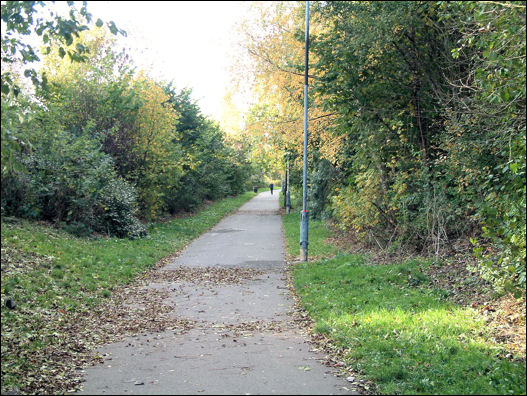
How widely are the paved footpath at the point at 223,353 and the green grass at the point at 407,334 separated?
1.74 feet

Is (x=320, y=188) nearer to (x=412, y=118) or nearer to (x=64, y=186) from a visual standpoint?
(x=412, y=118)

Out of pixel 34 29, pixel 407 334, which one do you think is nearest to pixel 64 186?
pixel 34 29

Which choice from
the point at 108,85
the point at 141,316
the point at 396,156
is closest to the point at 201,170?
the point at 108,85

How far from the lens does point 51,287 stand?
911 centimetres

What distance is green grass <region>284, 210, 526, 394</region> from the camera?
16.8 feet

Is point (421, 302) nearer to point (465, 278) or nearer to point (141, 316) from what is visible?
point (465, 278)

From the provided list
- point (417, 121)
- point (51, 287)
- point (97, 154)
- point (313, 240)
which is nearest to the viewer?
point (51, 287)

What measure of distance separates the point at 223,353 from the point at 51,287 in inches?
170

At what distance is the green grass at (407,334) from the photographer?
5.11 meters

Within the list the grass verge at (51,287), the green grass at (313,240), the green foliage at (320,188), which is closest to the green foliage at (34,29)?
the grass verge at (51,287)

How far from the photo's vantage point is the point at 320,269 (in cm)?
1235

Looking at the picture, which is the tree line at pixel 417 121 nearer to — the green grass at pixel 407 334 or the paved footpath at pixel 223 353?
the green grass at pixel 407 334

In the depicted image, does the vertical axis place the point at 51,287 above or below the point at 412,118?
below

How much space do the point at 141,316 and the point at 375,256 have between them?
6.75 metres
